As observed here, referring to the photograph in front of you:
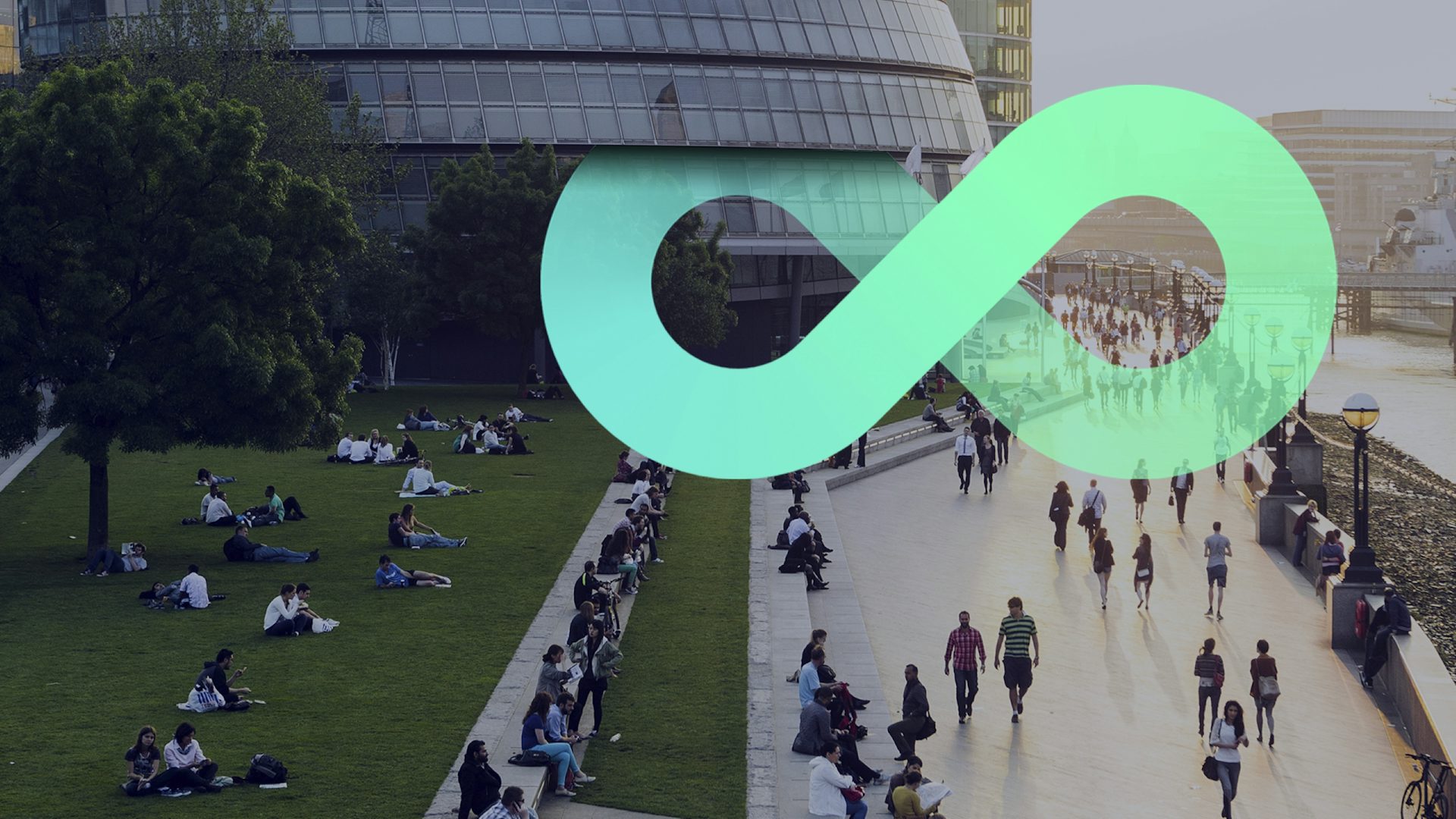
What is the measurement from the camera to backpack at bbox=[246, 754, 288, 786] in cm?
1477

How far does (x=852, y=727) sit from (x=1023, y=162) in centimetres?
815

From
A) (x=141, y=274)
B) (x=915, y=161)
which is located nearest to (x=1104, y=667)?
(x=141, y=274)

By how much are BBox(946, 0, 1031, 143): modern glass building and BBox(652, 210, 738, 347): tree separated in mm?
80325

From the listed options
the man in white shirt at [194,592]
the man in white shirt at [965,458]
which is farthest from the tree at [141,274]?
the man in white shirt at [965,458]

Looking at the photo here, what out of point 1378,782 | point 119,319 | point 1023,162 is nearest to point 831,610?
point 1378,782

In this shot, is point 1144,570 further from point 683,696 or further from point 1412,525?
point 1412,525

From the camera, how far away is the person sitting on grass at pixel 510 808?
13.0 metres

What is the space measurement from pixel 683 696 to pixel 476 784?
4.83 m

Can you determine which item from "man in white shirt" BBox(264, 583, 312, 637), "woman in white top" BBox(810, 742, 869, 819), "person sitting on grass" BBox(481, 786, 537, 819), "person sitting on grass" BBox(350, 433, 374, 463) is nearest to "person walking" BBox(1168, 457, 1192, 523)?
"person sitting on grass" BBox(350, 433, 374, 463)

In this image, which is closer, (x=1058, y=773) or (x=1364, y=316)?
(x=1058, y=773)

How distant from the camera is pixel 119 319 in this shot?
84.7 feet

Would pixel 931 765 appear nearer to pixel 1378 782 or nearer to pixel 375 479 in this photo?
pixel 1378 782

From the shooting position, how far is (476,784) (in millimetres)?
13844

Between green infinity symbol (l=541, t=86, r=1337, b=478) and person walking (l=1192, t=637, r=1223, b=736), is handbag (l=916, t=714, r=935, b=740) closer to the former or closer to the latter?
person walking (l=1192, t=637, r=1223, b=736)
